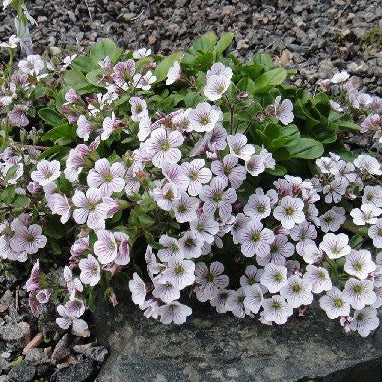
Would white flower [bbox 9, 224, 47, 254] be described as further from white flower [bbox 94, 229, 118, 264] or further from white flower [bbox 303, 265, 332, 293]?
white flower [bbox 303, 265, 332, 293]

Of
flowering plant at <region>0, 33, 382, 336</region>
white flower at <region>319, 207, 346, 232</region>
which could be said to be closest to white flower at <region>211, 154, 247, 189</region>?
flowering plant at <region>0, 33, 382, 336</region>

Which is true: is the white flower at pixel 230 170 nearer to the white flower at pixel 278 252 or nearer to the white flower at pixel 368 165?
the white flower at pixel 278 252

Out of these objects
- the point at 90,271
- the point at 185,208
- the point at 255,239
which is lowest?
the point at 255,239

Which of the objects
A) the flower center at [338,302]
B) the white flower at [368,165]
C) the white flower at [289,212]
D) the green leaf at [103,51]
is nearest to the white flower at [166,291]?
the white flower at [289,212]

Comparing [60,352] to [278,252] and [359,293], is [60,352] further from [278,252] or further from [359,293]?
[359,293]

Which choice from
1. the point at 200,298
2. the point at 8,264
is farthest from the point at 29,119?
the point at 200,298

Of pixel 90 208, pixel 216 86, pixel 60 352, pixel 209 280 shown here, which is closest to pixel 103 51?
pixel 216 86

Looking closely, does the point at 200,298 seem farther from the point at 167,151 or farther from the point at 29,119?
the point at 29,119
